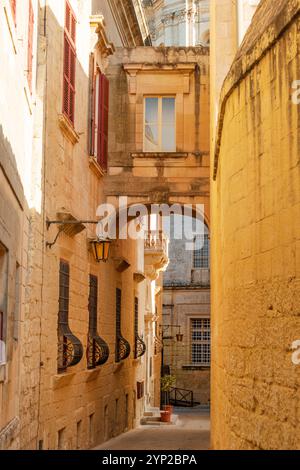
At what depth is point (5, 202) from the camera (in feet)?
28.6

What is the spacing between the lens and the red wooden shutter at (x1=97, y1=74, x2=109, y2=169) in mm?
17998

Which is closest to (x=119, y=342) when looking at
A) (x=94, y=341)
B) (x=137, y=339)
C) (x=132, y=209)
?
(x=132, y=209)

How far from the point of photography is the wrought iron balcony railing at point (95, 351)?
16752 mm

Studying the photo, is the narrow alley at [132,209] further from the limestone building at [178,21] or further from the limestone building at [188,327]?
the limestone building at [178,21]

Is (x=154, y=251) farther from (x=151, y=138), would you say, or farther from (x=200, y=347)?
(x=200, y=347)

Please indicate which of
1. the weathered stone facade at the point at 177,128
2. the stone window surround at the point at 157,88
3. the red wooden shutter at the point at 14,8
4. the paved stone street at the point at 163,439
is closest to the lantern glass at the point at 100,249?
the weathered stone facade at the point at 177,128

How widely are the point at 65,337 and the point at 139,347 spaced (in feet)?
37.1

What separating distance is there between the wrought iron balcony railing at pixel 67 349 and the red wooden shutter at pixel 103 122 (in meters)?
4.84

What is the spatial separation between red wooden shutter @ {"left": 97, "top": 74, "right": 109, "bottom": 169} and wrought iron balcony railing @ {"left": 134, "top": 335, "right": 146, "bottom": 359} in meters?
7.06

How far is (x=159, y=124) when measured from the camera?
19172 millimetres

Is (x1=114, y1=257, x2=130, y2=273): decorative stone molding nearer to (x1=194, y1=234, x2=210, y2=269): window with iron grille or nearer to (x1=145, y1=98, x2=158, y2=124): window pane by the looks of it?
(x1=145, y1=98, x2=158, y2=124): window pane
